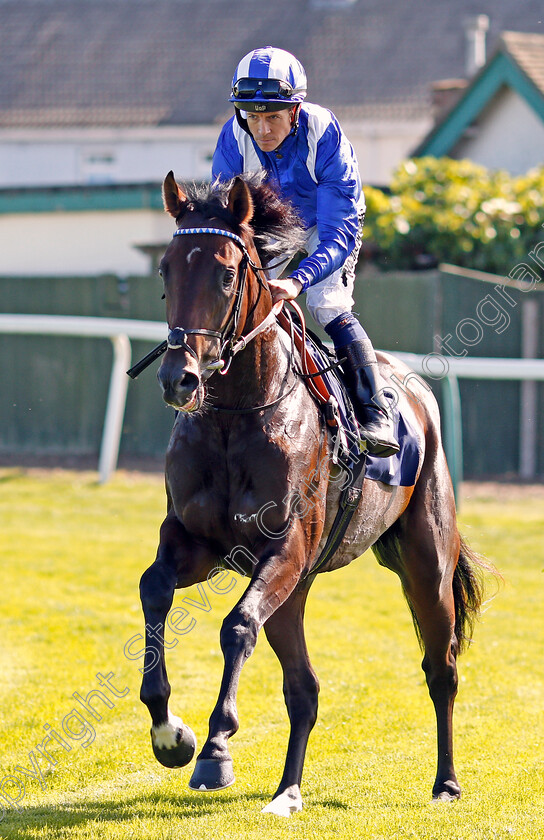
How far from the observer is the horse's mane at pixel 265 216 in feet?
13.7

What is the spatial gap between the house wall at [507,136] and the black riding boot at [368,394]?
536 inches

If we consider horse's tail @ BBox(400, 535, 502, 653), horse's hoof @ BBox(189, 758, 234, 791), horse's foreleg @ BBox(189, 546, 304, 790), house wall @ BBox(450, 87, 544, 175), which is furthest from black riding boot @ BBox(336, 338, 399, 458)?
house wall @ BBox(450, 87, 544, 175)

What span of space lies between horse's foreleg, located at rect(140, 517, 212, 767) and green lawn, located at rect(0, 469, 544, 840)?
1.34ft

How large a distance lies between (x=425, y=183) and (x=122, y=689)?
31.0 ft

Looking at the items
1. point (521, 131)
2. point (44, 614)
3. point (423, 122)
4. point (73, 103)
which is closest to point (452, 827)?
point (44, 614)

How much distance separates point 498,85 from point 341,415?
14.3 m

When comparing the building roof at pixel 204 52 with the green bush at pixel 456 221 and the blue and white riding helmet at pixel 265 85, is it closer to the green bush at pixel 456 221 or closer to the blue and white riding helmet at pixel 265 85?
the green bush at pixel 456 221

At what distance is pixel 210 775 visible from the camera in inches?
148

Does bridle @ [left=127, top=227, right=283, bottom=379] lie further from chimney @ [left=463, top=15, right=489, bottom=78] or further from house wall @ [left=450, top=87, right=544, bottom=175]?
chimney @ [left=463, top=15, right=489, bottom=78]

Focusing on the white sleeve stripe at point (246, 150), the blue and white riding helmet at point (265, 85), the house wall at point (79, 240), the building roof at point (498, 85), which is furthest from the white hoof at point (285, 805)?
the building roof at point (498, 85)

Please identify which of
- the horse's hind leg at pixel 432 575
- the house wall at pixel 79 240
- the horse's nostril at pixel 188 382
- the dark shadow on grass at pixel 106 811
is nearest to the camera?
the horse's nostril at pixel 188 382

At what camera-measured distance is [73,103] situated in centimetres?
2970

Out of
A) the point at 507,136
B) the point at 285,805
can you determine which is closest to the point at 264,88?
the point at 285,805

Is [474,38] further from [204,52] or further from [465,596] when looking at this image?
[465,596]
